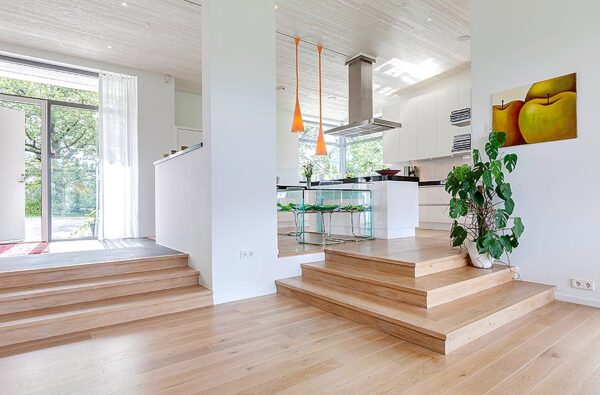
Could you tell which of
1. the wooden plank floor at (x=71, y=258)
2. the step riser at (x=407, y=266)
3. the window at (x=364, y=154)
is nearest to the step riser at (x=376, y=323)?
the step riser at (x=407, y=266)

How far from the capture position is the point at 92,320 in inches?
98.9

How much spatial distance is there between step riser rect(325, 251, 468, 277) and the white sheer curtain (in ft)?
13.4

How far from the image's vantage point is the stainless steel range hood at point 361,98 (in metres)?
5.64

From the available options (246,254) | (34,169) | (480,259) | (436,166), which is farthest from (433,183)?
(34,169)

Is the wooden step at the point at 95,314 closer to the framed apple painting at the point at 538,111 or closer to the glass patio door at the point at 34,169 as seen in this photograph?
the framed apple painting at the point at 538,111

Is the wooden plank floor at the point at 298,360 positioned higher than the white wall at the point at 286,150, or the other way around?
the white wall at the point at 286,150

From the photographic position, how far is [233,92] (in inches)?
126

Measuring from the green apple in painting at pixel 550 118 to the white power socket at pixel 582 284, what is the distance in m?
1.25

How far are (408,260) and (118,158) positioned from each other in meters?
5.12

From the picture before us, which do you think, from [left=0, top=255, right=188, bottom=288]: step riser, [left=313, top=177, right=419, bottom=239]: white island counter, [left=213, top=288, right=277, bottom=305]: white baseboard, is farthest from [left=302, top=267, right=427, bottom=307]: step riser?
[left=313, top=177, right=419, bottom=239]: white island counter

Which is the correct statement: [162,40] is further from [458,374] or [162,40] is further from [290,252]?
[458,374]

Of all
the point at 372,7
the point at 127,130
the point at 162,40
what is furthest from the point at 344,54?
the point at 127,130

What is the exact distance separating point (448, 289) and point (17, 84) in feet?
22.4

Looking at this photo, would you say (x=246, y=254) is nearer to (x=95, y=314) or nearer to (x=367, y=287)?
(x=367, y=287)
